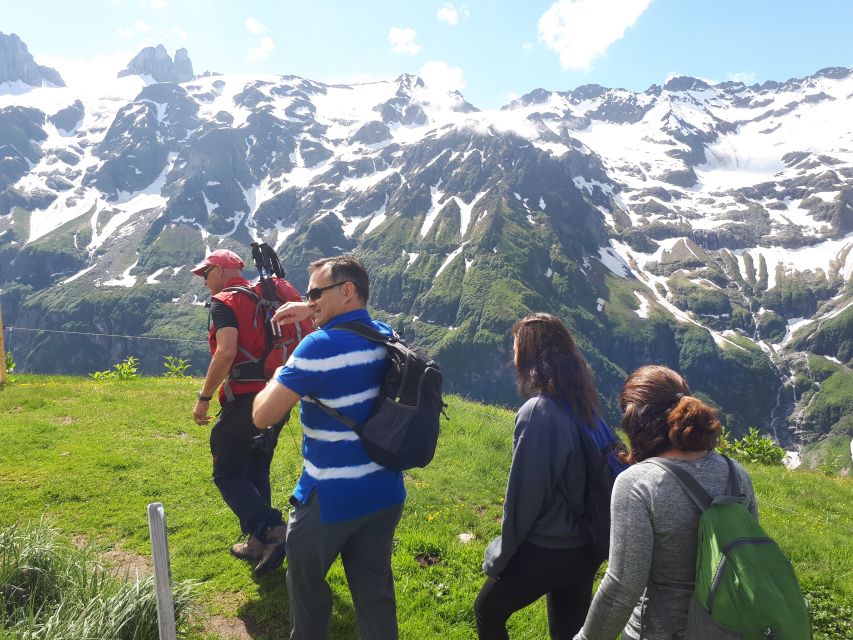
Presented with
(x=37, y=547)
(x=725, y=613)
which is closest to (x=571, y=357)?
(x=725, y=613)

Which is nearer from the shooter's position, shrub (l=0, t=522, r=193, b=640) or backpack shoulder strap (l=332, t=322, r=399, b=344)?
backpack shoulder strap (l=332, t=322, r=399, b=344)

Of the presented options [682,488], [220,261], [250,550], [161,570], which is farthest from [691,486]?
[220,261]

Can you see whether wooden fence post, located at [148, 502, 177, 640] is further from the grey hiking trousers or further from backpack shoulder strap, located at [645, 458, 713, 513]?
backpack shoulder strap, located at [645, 458, 713, 513]

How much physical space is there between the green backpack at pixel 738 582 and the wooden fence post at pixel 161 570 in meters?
3.38

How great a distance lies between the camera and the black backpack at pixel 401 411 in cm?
418

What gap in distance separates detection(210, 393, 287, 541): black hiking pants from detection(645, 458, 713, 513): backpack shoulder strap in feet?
A: 15.1

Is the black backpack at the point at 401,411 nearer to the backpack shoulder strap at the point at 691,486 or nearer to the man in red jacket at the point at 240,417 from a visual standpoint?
the backpack shoulder strap at the point at 691,486

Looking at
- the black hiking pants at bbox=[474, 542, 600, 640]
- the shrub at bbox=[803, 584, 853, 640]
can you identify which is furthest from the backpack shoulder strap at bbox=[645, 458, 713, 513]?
the shrub at bbox=[803, 584, 853, 640]

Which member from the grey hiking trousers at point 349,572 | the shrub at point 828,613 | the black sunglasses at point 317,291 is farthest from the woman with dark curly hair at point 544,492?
the shrub at point 828,613

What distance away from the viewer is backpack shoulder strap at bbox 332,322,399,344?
169 inches

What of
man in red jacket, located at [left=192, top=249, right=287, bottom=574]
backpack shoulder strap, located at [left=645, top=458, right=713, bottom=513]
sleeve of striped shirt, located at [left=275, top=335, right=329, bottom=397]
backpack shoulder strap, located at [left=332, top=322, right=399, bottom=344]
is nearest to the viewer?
backpack shoulder strap, located at [left=645, top=458, right=713, bottom=513]

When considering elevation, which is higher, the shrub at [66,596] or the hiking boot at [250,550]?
the shrub at [66,596]

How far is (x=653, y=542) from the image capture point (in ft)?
10.8

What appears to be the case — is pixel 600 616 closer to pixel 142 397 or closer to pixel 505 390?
pixel 142 397
